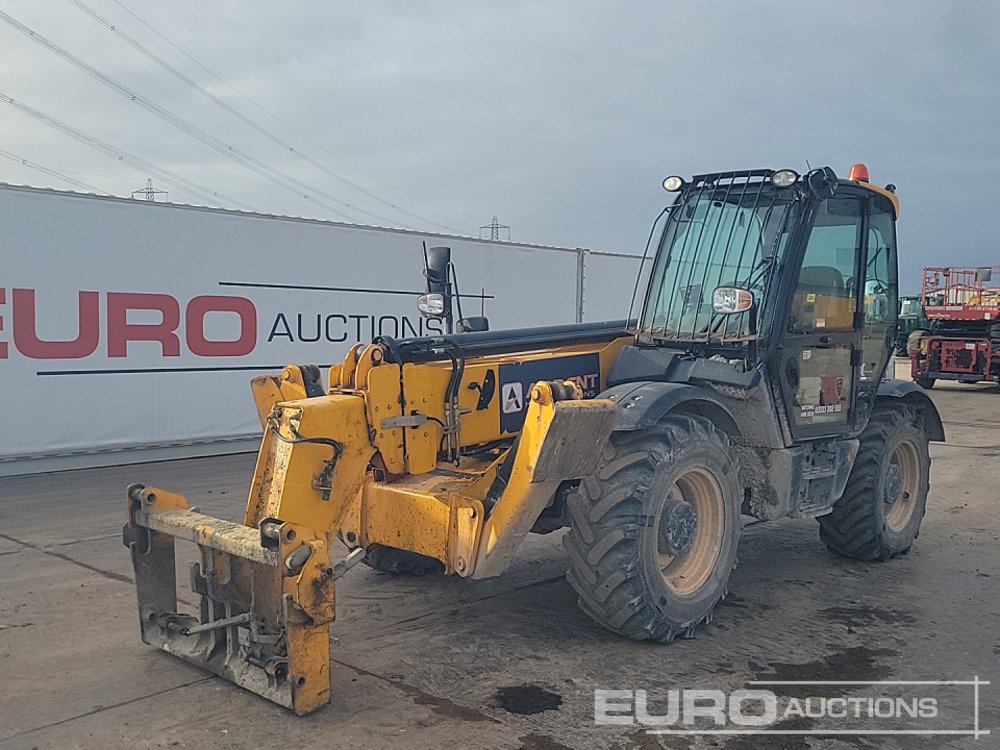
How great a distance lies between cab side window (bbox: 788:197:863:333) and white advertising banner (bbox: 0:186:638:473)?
755cm

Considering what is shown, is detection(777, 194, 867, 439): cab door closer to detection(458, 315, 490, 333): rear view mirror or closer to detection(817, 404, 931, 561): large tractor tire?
detection(817, 404, 931, 561): large tractor tire

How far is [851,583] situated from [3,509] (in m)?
6.85

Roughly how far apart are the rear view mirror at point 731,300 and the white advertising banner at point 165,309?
7.43 metres

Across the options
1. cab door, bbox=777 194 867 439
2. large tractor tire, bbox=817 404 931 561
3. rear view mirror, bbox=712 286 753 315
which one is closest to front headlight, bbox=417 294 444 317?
rear view mirror, bbox=712 286 753 315

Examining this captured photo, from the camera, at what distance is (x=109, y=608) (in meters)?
5.48

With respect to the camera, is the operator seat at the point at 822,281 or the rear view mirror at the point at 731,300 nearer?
the rear view mirror at the point at 731,300

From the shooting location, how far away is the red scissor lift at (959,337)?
2219cm

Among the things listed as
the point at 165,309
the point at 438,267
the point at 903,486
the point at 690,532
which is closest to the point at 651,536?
the point at 690,532

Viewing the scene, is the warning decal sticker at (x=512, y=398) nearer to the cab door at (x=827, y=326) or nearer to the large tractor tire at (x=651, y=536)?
the large tractor tire at (x=651, y=536)

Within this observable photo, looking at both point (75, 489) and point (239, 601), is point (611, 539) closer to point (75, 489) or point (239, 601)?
point (239, 601)

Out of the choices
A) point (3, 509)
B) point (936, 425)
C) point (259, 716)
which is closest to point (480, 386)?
point (259, 716)

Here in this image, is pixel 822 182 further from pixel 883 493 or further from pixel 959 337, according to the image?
pixel 959 337

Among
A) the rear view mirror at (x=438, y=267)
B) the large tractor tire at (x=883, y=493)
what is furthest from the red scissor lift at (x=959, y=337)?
the rear view mirror at (x=438, y=267)

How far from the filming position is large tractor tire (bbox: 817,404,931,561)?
6590 millimetres
